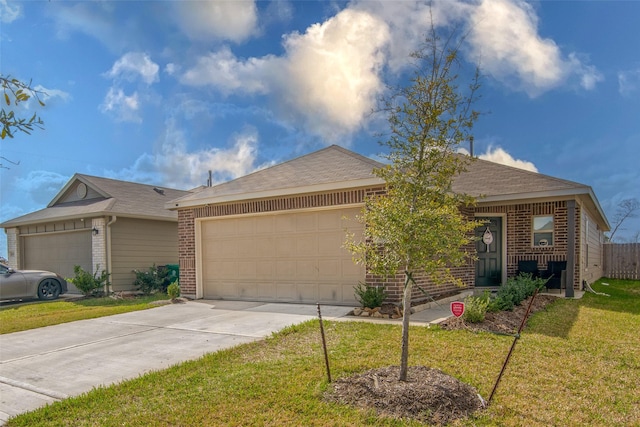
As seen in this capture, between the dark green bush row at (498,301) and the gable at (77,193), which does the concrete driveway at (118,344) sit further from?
the gable at (77,193)

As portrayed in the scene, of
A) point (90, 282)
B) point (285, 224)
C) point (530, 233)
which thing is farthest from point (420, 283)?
point (90, 282)

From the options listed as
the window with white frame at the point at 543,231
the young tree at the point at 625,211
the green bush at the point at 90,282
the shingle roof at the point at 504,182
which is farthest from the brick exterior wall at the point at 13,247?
the young tree at the point at 625,211

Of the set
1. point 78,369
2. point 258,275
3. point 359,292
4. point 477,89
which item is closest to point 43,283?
point 258,275

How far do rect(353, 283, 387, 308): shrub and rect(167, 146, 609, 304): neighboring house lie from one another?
27 centimetres

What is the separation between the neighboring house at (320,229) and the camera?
29.2 feet

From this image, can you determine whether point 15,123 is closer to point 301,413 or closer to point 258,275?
point 301,413

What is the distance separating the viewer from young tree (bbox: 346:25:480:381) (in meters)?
3.74

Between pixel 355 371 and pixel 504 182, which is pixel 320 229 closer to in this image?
pixel 355 371

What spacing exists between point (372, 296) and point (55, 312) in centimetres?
773

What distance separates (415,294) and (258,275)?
151 inches

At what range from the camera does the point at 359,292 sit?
7.96 m

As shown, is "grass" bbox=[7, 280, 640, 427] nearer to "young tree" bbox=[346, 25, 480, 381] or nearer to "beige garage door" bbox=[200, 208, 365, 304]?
"young tree" bbox=[346, 25, 480, 381]

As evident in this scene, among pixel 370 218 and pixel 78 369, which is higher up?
pixel 370 218

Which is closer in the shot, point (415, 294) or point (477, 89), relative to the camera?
point (477, 89)
